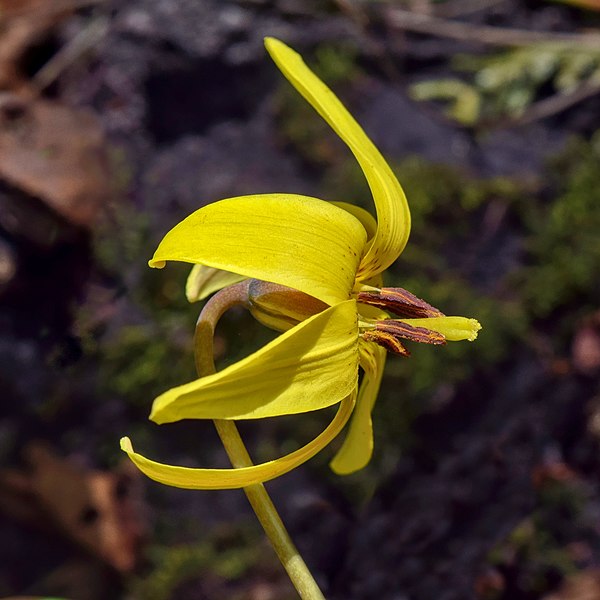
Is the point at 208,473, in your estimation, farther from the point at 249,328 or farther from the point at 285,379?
the point at 249,328

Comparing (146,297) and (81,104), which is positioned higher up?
(81,104)

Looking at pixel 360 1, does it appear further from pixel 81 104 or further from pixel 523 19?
pixel 81 104

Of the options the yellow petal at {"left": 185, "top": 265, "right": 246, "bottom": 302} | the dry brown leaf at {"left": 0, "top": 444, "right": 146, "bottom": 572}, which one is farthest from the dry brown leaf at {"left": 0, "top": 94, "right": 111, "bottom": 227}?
the yellow petal at {"left": 185, "top": 265, "right": 246, "bottom": 302}

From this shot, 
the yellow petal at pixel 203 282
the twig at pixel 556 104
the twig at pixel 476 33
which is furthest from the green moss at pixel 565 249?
the yellow petal at pixel 203 282

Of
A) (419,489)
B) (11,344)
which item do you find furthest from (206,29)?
(419,489)

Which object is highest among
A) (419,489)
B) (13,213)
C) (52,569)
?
(13,213)

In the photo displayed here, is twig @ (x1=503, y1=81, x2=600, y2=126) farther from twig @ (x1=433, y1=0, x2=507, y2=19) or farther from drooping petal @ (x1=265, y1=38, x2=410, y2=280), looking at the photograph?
drooping petal @ (x1=265, y1=38, x2=410, y2=280)

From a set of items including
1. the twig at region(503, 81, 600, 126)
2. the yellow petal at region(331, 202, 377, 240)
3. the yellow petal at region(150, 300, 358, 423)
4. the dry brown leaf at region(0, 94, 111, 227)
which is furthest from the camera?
the twig at region(503, 81, 600, 126)

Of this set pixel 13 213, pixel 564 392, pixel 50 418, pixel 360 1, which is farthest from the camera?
pixel 360 1

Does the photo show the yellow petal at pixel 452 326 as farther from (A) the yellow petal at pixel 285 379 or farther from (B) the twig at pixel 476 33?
(B) the twig at pixel 476 33
